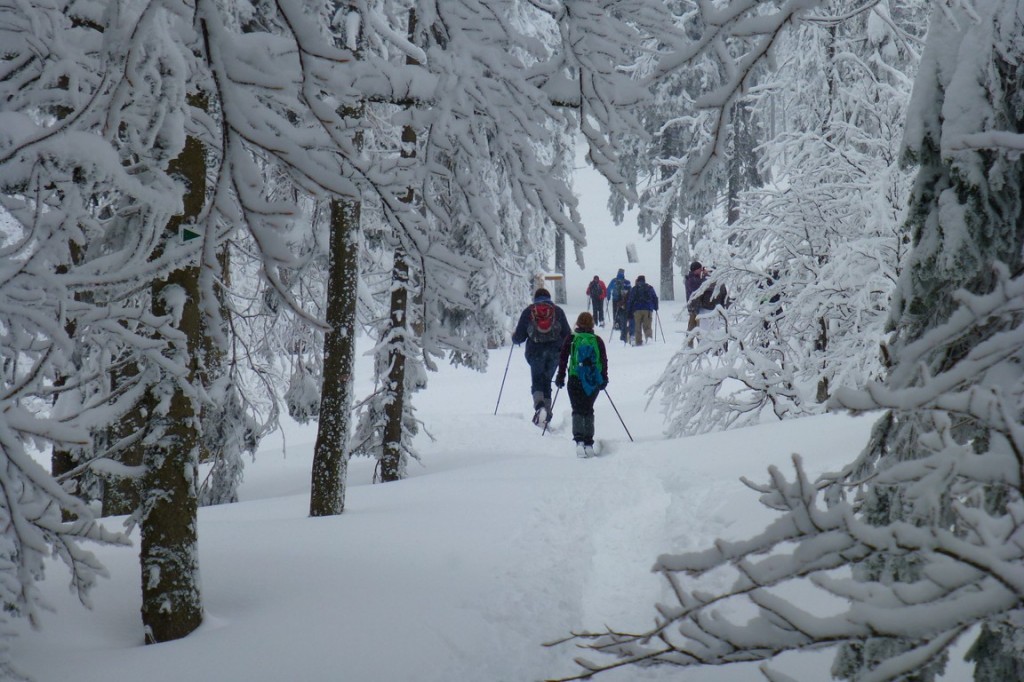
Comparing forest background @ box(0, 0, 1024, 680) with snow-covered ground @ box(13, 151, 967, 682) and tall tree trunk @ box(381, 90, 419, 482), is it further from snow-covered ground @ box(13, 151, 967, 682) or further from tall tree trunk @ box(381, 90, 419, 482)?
tall tree trunk @ box(381, 90, 419, 482)

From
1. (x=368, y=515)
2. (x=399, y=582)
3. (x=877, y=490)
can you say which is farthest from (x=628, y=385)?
(x=877, y=490)

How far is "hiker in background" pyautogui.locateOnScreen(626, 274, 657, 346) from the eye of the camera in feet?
85.6

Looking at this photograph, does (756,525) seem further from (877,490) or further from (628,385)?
(628,385)

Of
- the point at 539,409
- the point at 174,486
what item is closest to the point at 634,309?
the point at 539,409

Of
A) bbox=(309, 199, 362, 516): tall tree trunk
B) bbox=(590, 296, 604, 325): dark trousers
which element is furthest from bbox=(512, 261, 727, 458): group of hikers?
bbox=(590, 296, 604, 325): dark trousers

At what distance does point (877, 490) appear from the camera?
3.40 metres

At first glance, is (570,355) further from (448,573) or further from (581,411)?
(448,573)

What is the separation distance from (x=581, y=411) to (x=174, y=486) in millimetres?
7589

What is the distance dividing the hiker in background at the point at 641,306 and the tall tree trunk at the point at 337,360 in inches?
748

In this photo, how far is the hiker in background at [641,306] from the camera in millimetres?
26094

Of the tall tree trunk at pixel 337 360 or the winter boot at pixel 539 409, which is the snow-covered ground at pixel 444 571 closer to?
the tall tree trunk at pixel 337 360

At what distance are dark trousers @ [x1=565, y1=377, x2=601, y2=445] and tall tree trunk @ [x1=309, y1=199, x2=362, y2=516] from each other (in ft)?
15.1

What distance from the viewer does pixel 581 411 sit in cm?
1161

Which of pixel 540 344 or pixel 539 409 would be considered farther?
pixel 539 409
